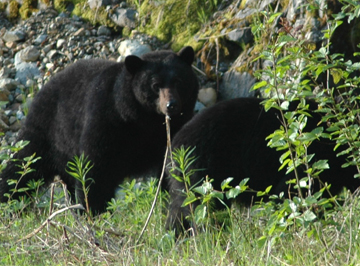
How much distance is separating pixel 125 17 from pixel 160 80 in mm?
3021

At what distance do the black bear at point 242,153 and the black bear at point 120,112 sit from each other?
1.13 m

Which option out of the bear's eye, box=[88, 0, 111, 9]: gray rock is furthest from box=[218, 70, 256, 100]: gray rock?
box=[88, 0, 111, 9]: gray rock

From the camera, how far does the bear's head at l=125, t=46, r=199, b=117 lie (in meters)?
6.48

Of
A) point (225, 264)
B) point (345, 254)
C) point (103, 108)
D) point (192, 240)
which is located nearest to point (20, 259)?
point (192, 240)

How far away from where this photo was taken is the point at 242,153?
514 centimetres

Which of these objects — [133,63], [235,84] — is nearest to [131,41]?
[235,84]

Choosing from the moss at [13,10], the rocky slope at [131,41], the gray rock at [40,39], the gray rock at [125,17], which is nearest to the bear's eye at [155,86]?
the rocky slope at [131,41]

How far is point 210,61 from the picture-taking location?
26.5 ft

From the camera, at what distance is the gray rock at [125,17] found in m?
9.23

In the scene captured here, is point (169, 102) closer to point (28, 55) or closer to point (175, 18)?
point (175, 18)

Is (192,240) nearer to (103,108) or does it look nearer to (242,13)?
(103,108)

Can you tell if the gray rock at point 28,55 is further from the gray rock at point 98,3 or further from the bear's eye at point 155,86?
the bear's eye at point 155,86

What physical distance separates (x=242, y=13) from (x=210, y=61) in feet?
2.29

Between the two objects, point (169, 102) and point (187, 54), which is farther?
point (187, 54)
